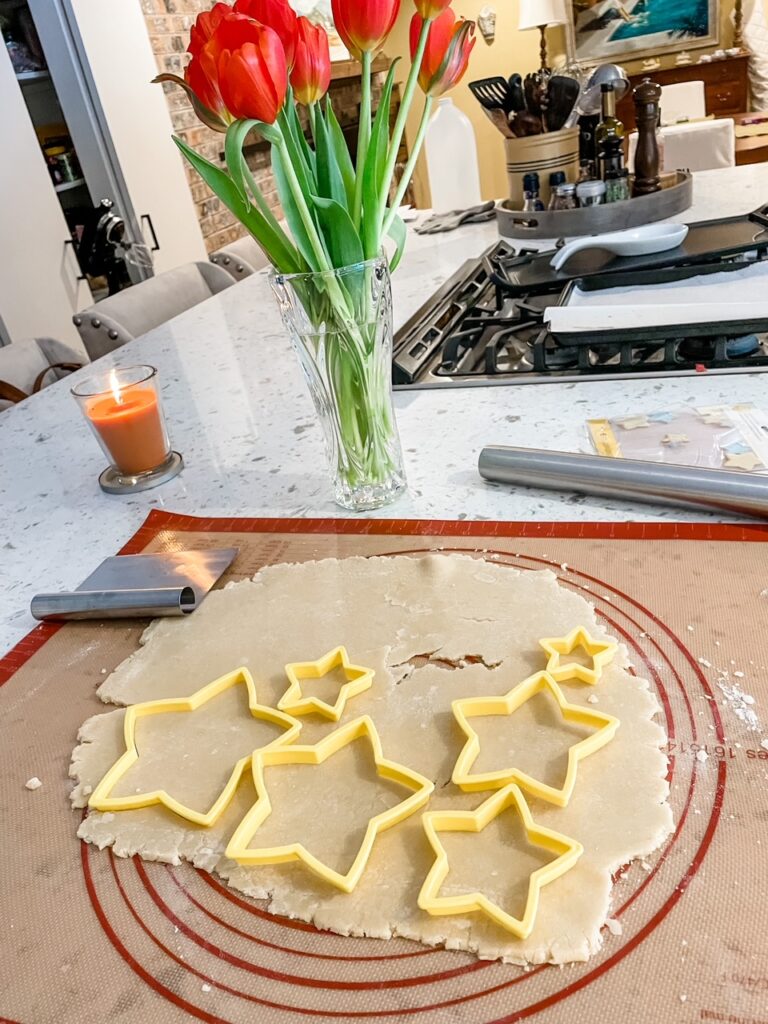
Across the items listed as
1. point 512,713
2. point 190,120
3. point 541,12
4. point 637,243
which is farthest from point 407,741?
point 541,12

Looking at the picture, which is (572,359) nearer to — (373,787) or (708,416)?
(708,416)

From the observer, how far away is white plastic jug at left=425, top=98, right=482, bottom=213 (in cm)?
223

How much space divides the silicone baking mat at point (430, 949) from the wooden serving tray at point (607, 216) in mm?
1211

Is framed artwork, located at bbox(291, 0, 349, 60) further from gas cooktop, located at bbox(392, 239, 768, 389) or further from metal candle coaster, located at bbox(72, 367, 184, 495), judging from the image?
metal candle coaster, located at bbox(72, 367, 184, 495)

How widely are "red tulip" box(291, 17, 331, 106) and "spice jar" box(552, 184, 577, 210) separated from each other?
118 cm

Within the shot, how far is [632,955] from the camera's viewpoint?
37 centimetres

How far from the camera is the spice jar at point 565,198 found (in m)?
1.66

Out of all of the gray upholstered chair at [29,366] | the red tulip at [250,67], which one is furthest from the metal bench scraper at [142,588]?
the gray upholstered chair at [29,366]

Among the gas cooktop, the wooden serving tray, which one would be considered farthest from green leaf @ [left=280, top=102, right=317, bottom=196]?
the wooden serving tray

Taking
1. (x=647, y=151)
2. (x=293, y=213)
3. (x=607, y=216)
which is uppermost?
(x=293, y=213)

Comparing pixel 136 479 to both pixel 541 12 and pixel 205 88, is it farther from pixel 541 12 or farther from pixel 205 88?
pixel 541 12

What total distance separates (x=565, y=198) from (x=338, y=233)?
3.88ft

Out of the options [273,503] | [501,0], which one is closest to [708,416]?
[273,503]

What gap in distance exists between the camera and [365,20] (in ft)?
1.90
